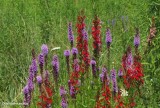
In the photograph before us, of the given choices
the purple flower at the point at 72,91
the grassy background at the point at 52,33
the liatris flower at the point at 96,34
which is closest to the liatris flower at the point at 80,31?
the liatris flower at the point at 96,34

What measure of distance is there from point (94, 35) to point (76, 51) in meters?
0.38

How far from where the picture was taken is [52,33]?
632cm

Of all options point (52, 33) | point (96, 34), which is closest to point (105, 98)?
point (96, 34)

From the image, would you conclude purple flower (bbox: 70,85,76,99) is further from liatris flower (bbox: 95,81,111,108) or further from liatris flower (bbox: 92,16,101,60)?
liatris flower (bbox: 95,81,111,108)

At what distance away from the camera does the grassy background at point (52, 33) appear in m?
4.37

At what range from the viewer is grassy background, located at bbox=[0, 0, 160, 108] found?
4.37m

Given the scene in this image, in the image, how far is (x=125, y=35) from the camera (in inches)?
237

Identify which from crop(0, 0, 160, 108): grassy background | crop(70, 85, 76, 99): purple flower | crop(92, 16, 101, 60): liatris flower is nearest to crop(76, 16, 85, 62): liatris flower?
crop(92, 16, 101, 60): liatris flower

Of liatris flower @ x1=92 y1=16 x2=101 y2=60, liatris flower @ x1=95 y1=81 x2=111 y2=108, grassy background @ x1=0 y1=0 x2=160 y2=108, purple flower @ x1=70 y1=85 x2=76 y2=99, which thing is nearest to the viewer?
liatris flower @ x1=95 y1=81 x2=111 y2=108

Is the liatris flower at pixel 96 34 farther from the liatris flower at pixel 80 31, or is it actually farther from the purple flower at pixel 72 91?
the purple flower at pixel 72 91

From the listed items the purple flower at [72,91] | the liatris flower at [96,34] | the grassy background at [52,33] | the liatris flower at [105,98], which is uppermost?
the grassy background at [52,33]

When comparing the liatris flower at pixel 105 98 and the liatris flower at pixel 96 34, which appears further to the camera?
the liatris flower at pixel 96 34

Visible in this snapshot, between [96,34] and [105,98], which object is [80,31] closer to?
[96,34]

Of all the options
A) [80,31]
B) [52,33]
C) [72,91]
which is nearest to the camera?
[80,31]
